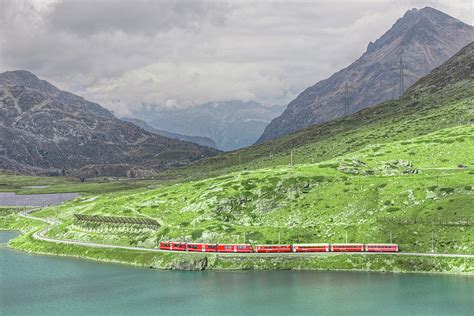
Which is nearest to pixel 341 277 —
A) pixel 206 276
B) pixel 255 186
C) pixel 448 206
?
pixel 206 276

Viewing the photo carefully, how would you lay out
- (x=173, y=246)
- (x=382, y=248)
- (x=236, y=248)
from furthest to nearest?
(x=173, y=246) < (x=236, y=248) < (x=382, y=248)

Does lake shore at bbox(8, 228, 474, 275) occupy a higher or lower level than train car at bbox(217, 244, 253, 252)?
lower

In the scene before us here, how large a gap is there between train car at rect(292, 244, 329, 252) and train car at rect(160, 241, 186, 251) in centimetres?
3674

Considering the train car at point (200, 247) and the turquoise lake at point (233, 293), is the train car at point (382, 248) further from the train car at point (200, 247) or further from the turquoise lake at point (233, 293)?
the train car at point (200, 247)

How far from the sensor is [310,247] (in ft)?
504

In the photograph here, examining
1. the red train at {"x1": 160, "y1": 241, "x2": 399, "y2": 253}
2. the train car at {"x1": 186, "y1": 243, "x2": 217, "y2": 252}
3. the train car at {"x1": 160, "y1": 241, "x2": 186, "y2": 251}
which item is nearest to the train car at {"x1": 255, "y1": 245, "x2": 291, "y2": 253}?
→ the red train at {"x1": 160, "y1": 241, "x2": 399, "y2": 253}

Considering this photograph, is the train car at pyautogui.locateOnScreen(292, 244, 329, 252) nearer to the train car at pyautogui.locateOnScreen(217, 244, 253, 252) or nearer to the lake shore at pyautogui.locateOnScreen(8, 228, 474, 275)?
the lake shore at pyautogui.locateOnScreen(8, 228, 474, 275)

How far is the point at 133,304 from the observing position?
122750 mm

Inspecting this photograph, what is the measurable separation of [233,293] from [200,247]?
124 ft

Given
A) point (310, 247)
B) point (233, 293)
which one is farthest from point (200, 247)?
point (233, 293)

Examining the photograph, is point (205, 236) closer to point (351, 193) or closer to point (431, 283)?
point (351, 193)

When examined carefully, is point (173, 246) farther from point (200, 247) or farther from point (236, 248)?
point (236, 248)

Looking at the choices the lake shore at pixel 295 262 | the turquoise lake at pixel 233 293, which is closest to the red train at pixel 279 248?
the lake shore at pixel 295 262

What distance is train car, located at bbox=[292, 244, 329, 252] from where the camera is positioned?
502ft
